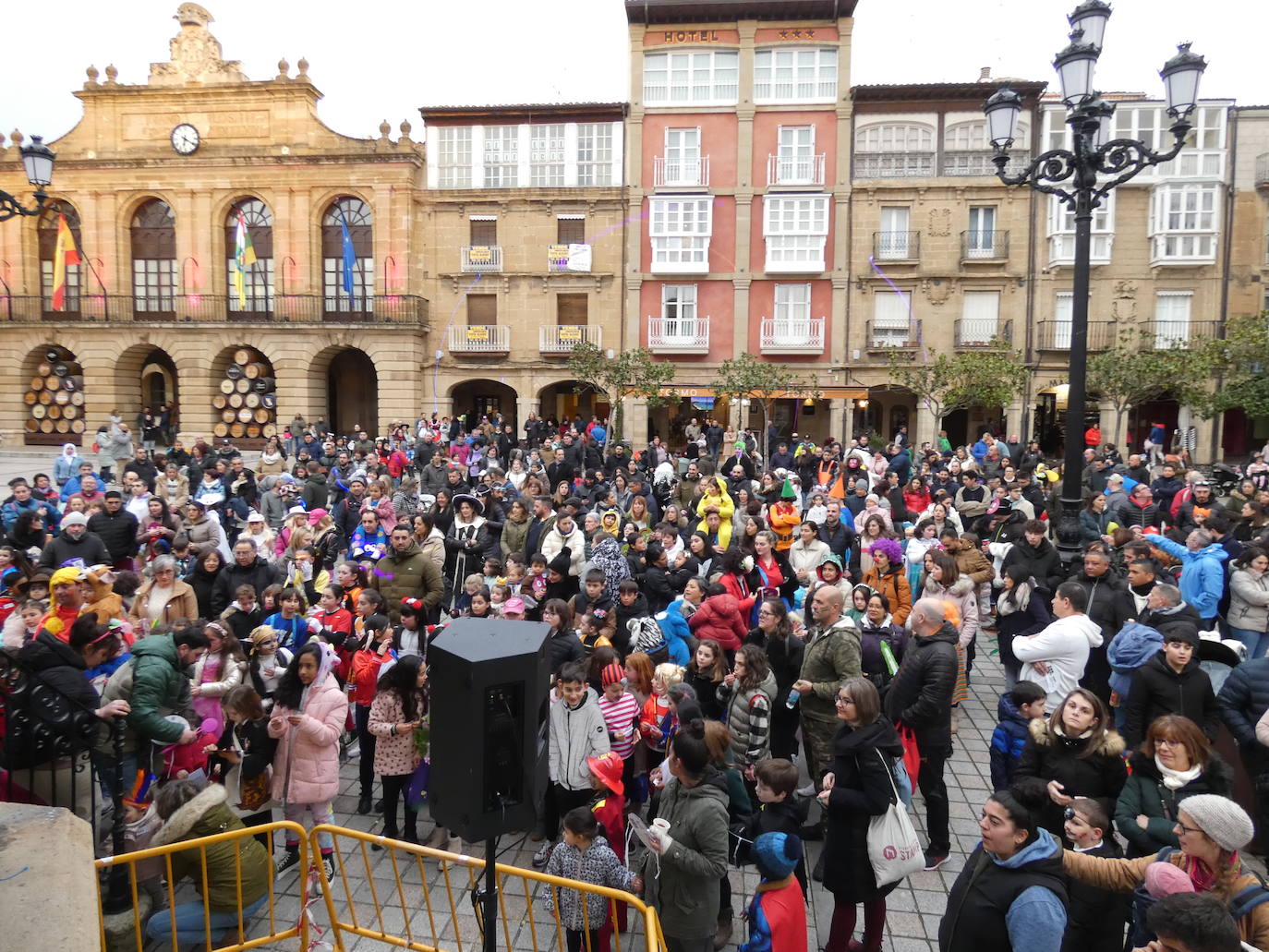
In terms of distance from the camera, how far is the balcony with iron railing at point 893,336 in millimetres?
26250

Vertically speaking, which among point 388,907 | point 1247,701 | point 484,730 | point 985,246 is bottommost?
point 388,907

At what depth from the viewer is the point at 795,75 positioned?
26.3m

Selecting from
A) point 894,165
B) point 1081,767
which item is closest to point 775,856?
point 1081,767

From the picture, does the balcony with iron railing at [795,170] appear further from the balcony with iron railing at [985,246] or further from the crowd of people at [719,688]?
the crowd of people at [719,688]

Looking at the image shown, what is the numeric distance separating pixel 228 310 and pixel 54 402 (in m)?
7.66

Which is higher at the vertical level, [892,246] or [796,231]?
[796,231]

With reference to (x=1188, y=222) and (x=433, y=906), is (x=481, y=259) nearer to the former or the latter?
(x=1188, y=222)

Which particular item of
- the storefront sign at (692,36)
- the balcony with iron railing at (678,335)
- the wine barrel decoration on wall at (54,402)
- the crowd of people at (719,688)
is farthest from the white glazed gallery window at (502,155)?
the crowd of people at (719,688)

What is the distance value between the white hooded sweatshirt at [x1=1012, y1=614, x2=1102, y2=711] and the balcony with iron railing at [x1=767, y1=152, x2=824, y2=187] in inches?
944

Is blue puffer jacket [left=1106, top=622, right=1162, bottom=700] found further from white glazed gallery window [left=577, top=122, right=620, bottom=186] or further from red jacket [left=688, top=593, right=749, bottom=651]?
white glazed gallery window [left=577, top=122, right=620, bottom=186]

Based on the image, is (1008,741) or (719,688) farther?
(719,688)

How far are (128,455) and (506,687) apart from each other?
18725 millimetres

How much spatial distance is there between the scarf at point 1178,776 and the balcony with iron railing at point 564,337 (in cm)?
2440

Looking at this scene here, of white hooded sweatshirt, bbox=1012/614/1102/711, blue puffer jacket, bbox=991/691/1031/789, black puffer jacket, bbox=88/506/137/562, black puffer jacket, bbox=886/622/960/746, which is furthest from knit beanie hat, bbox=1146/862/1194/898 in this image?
black puffer jacket, bbox=88/506/137/562
